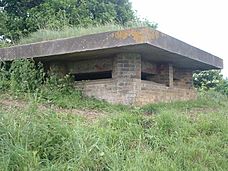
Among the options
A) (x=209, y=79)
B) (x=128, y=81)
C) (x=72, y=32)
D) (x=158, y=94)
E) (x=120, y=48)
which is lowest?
(x=158, y=94)

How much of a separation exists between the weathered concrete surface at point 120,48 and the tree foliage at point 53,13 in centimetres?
565

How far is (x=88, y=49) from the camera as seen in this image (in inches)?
293

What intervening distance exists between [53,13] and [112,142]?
11394 mm

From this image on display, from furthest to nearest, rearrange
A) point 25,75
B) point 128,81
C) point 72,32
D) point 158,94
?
point 72,32 < point 158,94 < point 25,75 < point 128,81

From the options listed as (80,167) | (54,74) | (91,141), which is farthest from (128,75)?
(80,167)

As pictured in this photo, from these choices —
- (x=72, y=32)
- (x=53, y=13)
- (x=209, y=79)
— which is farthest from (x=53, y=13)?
(x=72, y=32)

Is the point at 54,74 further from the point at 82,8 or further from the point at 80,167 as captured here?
the point at 82,8

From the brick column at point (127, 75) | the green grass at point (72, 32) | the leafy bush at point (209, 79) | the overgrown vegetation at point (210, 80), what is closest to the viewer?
the brick column at point (127, 75)

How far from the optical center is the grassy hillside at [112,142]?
3.92m

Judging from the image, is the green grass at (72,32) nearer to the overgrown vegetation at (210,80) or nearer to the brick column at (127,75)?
the brick column at (127,75)

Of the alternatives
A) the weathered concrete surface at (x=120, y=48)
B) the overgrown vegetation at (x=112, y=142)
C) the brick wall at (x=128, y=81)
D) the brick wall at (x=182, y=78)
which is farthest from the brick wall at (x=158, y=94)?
the overgrown vegetation at (x=112, y=142)

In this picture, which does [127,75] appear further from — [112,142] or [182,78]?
[112,142]

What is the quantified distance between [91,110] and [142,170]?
3083 mm

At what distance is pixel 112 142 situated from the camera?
4.53m
